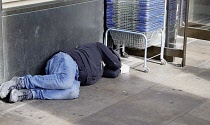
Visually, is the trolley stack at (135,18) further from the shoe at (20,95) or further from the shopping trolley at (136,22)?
the shoe at (20,95)

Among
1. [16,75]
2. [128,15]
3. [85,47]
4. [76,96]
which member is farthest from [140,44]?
[16,75]

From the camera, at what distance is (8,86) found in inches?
152

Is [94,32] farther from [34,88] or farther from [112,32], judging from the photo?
[34,88]

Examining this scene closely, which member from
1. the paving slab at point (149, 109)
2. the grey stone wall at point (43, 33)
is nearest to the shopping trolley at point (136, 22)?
the grey stone wall at point (43, 33)

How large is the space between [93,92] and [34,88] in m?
0.59

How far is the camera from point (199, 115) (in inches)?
144

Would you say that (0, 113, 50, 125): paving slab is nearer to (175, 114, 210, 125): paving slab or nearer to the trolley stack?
(175, 114, 210, 125): paving slab

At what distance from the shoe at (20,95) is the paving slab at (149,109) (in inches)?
26.9

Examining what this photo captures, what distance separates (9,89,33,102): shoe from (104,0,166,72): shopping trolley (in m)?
1.46

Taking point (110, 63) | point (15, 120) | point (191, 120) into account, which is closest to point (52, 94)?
point (15, 120)

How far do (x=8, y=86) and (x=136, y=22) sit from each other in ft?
5.51

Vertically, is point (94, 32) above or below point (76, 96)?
above

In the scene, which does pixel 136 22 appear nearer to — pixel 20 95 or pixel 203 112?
pixel 203 112

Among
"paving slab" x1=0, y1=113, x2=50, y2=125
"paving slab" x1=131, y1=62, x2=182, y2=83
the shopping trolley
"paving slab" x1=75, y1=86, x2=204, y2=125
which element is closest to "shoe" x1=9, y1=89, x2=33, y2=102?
"paving slab" x1=0, y1=113, x2=50, y2=125
